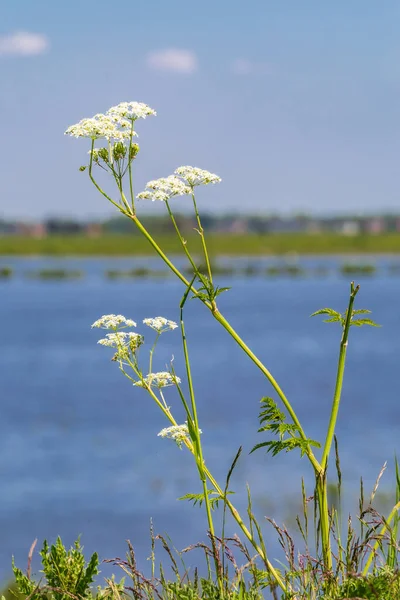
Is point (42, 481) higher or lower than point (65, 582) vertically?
lower

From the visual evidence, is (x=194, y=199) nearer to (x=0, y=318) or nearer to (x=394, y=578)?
(x=394, y=578)

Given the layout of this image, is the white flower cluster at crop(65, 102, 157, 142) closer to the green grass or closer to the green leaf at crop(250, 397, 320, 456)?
the green leaf at crop(250, 397, 320, 456)

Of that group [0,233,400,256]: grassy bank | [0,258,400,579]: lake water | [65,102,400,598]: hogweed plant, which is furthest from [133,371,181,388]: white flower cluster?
[0,233,400,256]: grassy bank

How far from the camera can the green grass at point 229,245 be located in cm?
10775

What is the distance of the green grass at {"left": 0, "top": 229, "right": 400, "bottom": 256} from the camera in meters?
108

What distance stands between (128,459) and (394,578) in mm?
17507

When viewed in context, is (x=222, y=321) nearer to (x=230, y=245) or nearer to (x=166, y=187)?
(x=166, y=187)

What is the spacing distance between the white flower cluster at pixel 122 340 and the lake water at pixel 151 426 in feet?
24.9

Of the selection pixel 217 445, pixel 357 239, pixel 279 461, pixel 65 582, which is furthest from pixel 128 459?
pixel 357 239

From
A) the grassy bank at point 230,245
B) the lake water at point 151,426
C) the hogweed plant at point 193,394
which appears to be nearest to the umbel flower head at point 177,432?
the hogweed plant at point 193,394

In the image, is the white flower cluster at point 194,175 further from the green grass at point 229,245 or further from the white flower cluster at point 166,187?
the green grass at point 229,245

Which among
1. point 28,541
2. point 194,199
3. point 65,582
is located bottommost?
point 28,541

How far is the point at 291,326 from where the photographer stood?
5744 cm

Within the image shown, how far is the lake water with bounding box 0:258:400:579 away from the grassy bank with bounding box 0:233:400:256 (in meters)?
48.8
